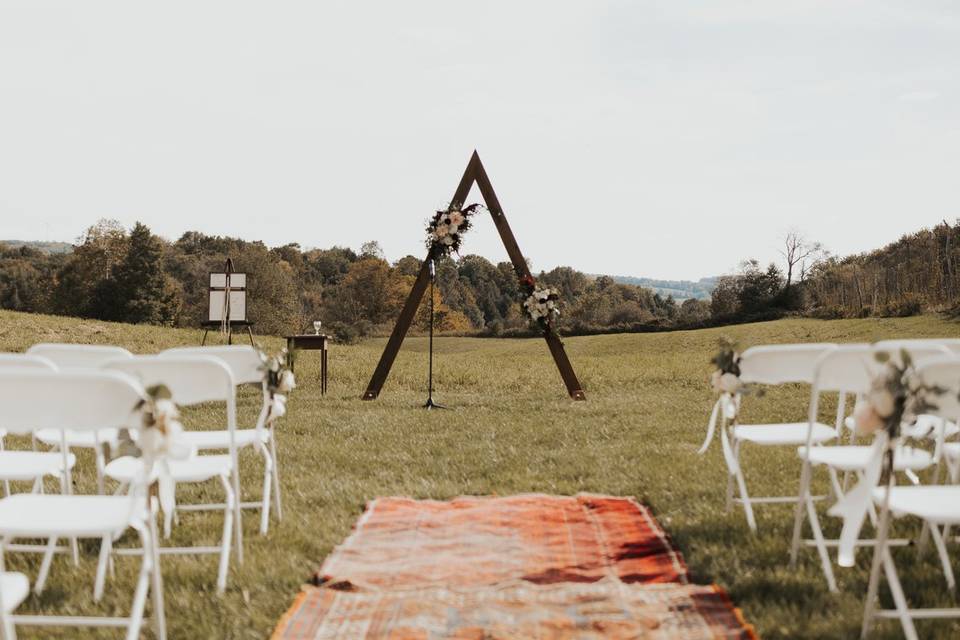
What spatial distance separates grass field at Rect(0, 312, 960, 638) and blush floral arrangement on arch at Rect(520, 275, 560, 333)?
938 mm

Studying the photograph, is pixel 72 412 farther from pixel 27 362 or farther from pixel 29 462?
pixel 29 462

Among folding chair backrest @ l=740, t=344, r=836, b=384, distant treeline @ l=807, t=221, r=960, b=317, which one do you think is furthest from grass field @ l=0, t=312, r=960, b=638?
distant treeline @ l=807, t=221, r=960, b=317

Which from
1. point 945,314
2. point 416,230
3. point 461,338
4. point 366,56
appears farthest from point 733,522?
point 461,338

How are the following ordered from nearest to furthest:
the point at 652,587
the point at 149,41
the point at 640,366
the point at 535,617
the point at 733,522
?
the point at 535,617 → the point at 652,587 → the point at 733,522 → the point at 149,41 → the point at 640,366

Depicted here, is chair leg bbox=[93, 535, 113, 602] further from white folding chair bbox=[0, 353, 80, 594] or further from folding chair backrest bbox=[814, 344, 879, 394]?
A: folding chair backrest bbox=[814, 344, 879, 394]

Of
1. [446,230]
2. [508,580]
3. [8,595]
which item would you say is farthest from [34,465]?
[446,230]

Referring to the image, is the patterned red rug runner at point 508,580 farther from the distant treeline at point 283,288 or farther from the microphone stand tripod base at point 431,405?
the distant treeline at point 283,288

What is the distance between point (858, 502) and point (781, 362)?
926mm

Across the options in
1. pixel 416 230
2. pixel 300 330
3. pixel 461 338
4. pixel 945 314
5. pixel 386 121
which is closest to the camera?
pixel 416 230

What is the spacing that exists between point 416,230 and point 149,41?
14.2 feet

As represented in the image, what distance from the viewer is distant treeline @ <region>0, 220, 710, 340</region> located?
135 ft

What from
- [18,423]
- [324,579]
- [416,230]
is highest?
[416,230]

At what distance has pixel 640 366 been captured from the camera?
14.3 metres

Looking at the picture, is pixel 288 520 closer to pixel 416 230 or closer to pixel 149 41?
pixel 416 230
